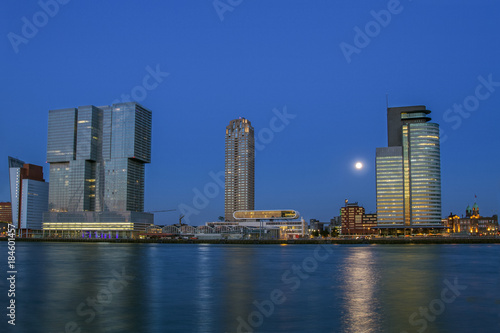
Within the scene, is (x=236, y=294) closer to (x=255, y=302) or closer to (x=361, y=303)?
(x=255, y=302)

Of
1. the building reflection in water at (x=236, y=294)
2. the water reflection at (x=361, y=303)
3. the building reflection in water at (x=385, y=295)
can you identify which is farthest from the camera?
the building reflection in water at (x=236, y=294)

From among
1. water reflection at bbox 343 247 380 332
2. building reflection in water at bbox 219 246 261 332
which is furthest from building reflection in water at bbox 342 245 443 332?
building reflection in water at bbox 219 246 261 332

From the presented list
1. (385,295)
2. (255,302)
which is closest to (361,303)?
(385,295)

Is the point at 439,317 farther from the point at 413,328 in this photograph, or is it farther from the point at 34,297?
the point at 34,297

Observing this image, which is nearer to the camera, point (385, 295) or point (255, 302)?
point (255, 302)

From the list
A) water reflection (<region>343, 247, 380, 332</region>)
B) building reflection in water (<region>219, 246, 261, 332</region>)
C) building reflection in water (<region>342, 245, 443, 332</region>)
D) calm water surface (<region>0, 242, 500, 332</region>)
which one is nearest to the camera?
water reflection (<region>343, 247, 380, 332</region>)

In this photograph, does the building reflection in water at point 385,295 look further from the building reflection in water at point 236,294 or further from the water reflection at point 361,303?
the building reflection in water at point 236,294

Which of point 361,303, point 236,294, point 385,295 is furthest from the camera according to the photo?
point 236,294

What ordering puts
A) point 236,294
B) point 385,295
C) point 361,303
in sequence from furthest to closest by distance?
point 236,294, point 385,295, point 361,303

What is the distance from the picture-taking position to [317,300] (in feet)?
124

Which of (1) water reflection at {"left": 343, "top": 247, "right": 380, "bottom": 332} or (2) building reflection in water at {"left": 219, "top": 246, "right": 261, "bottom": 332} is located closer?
(1) water reflection at {"left": 343, "top": 247, "right": 380, "bottom": 332}

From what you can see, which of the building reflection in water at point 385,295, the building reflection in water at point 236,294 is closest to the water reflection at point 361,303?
the building reflection in water at point 385,295

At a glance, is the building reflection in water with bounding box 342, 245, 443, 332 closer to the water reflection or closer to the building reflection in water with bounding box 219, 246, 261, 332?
the water reflection

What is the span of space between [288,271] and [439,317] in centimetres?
3082
